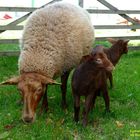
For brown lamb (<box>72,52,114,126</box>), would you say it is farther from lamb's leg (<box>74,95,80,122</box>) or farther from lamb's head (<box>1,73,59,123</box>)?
lamb's head (<box>1,73,59,123</box>)

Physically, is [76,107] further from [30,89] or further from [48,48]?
[48,48]

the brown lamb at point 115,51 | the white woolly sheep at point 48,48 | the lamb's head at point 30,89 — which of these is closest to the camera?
the lamb's head at point 30,89

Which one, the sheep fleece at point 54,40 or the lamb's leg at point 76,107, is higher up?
the sheep fleece at point 54,40

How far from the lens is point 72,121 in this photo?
5465 mm

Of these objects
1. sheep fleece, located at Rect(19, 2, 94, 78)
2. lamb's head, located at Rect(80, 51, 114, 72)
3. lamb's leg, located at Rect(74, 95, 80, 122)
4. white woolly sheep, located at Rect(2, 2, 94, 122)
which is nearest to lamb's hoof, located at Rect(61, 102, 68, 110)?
white woolly sheep, located at Rect(2, 2, 94, 122)

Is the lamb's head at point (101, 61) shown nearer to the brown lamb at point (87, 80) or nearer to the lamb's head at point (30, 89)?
the brown lamb at point (87, 80)

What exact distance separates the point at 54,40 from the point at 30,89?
3.72 feet

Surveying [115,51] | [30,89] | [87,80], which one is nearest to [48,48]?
[87,80]

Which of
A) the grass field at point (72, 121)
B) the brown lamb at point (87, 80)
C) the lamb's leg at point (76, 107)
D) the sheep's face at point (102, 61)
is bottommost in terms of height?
the grass field at point (72, 121)

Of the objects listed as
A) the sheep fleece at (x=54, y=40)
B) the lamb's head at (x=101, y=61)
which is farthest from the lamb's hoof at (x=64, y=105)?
the lamb's head at (x=101, y=61)

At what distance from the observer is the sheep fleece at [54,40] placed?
5.37m

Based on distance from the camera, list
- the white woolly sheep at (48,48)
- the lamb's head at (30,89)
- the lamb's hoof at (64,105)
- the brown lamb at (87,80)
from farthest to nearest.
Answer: the lamb's hoof at (64,105) → the brown lamb at (87,80) → the white woolly sheep at (48,48) → the lamb's head at (30,89)

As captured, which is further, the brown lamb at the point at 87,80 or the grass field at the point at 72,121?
the brown lamb at the point at 87,80

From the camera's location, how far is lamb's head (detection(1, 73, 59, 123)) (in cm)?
474
